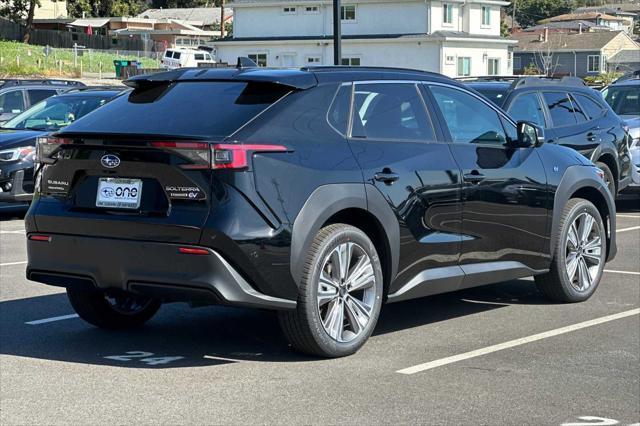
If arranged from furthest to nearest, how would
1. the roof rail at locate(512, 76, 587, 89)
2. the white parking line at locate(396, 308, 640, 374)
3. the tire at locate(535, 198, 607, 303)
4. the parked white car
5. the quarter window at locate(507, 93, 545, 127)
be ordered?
the parked white car, the roof rail at locate(512, 76, 587, 89), the quarter window at locate(507, 93, 545, 127), the tire at locate(535, 198, 607, 303), the white parking line at locate(396, 308, 640, 374)

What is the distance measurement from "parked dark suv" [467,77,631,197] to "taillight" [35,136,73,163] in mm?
7123

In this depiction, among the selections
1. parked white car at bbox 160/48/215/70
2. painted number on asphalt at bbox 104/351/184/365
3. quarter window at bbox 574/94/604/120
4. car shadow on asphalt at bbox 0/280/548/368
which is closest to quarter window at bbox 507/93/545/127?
quarter window at bbox 574/94/604/120

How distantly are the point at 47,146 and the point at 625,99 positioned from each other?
13057mm

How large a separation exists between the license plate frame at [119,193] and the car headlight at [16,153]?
28.5 ft

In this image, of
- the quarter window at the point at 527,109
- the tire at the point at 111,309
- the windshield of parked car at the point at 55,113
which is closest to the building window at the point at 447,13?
the windshield of parked car at the point at 55,113

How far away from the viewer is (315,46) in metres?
69.1

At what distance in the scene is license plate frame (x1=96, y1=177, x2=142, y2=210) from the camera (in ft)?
21.9

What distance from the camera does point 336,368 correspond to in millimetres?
6820

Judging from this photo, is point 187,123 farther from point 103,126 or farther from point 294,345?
point 294,345

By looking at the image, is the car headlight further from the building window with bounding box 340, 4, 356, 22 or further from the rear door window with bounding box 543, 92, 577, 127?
the building window with bounding box 340, 4, 356, 22

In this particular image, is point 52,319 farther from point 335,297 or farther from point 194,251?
point 335,297

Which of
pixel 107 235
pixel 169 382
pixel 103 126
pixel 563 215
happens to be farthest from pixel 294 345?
pixel 563 215

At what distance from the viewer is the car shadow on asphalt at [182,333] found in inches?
280

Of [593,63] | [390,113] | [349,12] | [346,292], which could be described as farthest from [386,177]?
[593,63]
